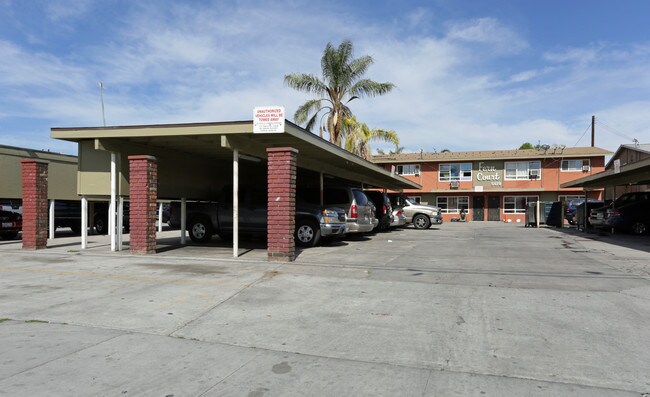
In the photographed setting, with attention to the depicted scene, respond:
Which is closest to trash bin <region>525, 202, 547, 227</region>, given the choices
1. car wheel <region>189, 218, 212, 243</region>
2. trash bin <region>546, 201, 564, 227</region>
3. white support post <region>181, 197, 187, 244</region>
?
trash bin <region>546, 201, 564, 227</region>

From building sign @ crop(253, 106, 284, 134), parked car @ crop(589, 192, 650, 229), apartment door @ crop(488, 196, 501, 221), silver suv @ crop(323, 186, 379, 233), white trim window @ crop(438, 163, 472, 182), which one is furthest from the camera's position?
white trim window @ crop(438, 163, 472, 182)

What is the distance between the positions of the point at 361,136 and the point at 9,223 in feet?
64.0

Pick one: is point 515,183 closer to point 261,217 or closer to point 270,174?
point 261,217

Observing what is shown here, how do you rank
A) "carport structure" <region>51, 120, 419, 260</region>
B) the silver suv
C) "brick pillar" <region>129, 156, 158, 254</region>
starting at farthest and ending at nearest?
1. the silver suv
2. "brick pillar" <region>129, 156, 158, 254</region>
3. "carport structure" <region>51, 120, 419, 260</region>

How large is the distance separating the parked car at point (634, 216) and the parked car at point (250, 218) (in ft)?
46.7

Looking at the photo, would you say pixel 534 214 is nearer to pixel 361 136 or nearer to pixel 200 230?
pixel 361 136

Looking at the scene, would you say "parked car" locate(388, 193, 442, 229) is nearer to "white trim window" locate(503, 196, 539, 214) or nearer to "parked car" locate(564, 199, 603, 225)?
"parked car" locate(564, 199, 603, 225)

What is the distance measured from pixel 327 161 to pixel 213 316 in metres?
11.0

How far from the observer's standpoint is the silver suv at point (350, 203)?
49.1ft

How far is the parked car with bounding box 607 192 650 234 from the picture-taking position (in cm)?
2039

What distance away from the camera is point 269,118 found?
10133mm

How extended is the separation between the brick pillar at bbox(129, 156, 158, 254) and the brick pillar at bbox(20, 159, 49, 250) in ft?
10.8

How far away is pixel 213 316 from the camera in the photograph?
19.9ft

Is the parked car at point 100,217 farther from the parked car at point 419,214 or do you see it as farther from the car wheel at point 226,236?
the parked car at point 419,214
